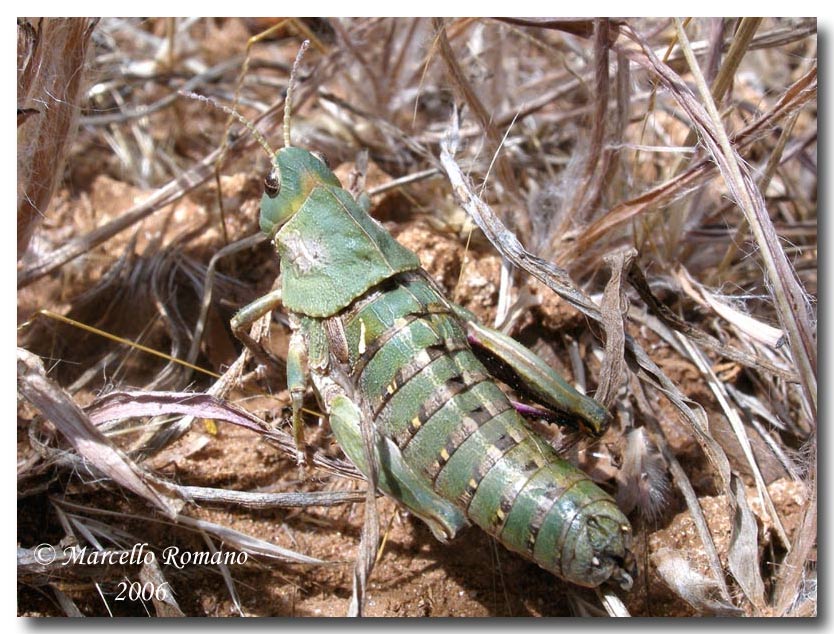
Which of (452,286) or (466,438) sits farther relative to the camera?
(452,286)

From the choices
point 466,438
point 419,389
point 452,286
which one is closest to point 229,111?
point 452,286

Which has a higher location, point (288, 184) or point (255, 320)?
point (288, 184)

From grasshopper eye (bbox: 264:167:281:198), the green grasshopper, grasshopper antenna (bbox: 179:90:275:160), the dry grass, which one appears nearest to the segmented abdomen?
the green grasshopper

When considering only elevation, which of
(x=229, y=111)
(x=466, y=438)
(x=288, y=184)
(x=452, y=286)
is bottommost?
(x=466, y=438)

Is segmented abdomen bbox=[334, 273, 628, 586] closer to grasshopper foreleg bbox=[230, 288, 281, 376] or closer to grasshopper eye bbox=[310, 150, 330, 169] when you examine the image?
grasshopper foreleg bbox=[230, 288, 281, 376]

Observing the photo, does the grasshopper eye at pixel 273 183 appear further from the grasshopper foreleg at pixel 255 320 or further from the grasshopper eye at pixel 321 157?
the grasshopper foreleg at pixel 255 320

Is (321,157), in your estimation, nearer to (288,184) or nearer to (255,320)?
(288,184)

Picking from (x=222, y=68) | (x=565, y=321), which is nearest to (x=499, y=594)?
(x=565, y=321)
